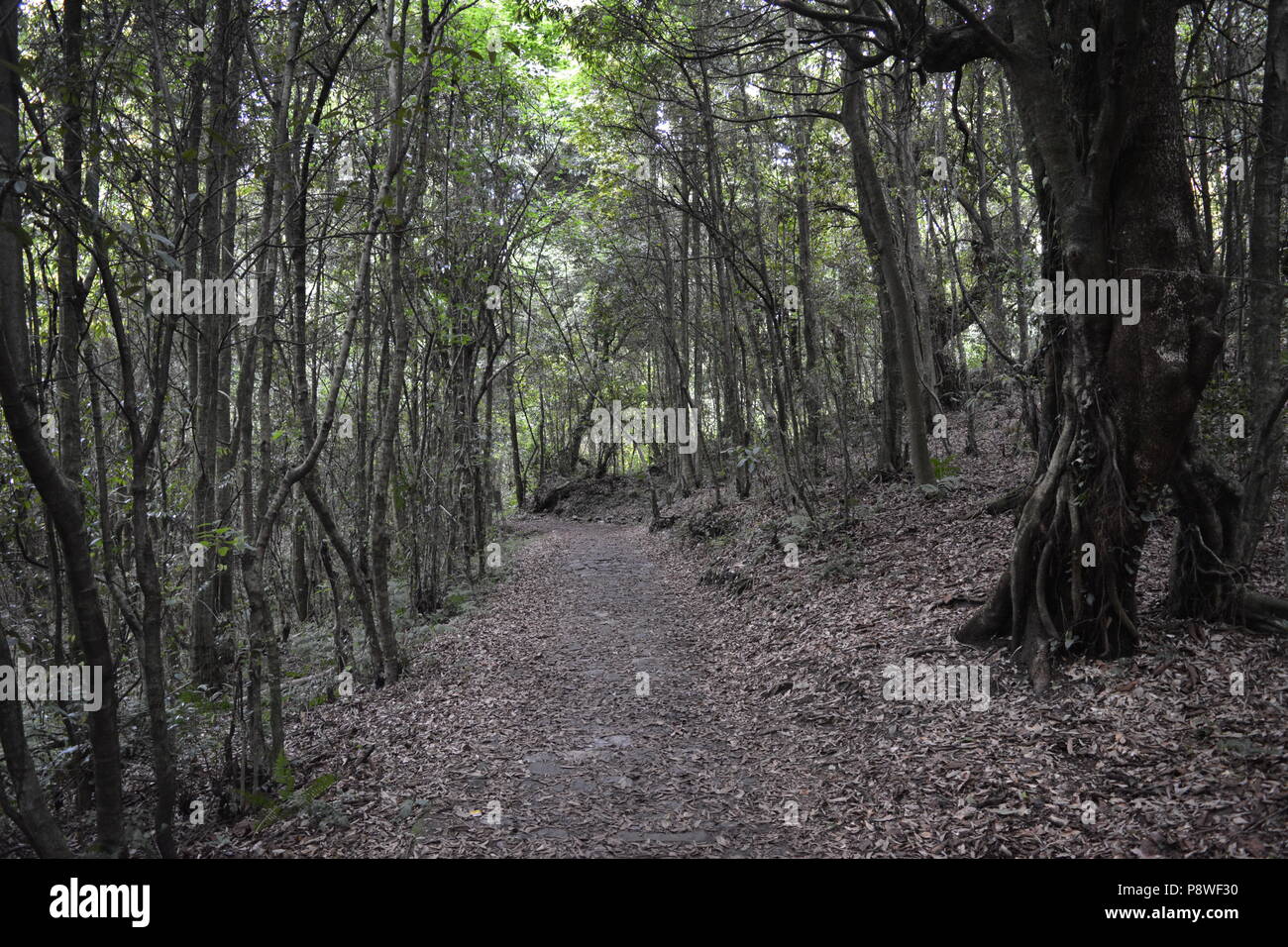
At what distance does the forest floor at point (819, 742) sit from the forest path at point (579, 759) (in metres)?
0.03

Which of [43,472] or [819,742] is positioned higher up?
[43,472]

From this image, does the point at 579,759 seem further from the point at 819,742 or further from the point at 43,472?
the point at 43,472

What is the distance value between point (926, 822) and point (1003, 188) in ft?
55.5

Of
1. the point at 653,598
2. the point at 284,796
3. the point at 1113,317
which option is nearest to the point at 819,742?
the point at 1113,317

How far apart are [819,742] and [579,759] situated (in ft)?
6.69

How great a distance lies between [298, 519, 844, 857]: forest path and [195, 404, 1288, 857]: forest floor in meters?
0.03

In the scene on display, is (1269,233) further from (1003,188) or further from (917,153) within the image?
(1003,188)

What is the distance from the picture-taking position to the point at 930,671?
20.4ft

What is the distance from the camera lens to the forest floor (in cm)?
413

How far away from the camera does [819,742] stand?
5.95 m

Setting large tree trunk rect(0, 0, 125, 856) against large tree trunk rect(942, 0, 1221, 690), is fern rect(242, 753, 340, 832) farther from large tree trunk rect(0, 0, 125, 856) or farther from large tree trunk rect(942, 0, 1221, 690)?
large tree trunk rect(942, 0, 1221, 690)

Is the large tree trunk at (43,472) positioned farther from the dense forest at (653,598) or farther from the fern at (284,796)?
the fern at (284,796)

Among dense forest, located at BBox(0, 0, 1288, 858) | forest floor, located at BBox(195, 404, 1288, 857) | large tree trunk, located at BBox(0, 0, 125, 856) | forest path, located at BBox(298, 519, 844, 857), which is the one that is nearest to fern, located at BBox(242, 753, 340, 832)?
dense forest, located at BBox(0, 0, 1288, 858)
